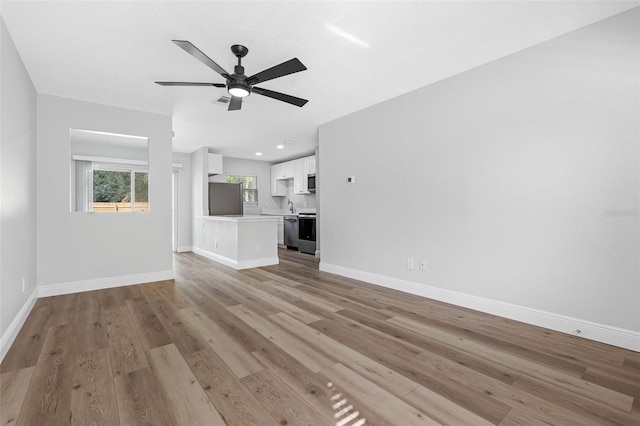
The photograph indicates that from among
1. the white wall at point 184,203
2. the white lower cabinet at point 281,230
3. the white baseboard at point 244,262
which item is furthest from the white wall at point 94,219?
the white lower cabinet at point 281,230

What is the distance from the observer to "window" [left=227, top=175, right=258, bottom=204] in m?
8.09

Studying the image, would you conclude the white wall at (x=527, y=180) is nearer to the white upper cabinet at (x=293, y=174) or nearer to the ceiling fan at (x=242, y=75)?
the ceiling fan at (x=242, y=75)

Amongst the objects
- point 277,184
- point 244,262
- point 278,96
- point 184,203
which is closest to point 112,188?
point 244,262

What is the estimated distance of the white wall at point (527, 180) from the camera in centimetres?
219

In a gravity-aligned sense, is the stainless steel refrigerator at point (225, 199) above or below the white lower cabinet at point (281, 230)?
above

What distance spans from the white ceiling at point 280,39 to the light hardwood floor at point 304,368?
252 cm

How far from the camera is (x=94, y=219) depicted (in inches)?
152

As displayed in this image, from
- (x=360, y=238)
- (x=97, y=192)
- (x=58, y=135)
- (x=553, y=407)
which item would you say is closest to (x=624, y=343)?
(x=553, y=407)

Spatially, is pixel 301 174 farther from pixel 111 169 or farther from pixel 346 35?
pixel 346 35

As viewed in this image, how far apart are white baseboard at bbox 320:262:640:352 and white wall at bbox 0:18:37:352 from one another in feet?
12.3

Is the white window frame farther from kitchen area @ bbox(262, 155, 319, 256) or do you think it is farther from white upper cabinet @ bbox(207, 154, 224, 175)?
kitchen area @ bbox(262, 155, 319, 256)

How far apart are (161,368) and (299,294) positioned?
5.98 ft

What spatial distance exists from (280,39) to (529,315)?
10.9ft

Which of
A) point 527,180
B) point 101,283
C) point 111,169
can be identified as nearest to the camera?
point 527,180
